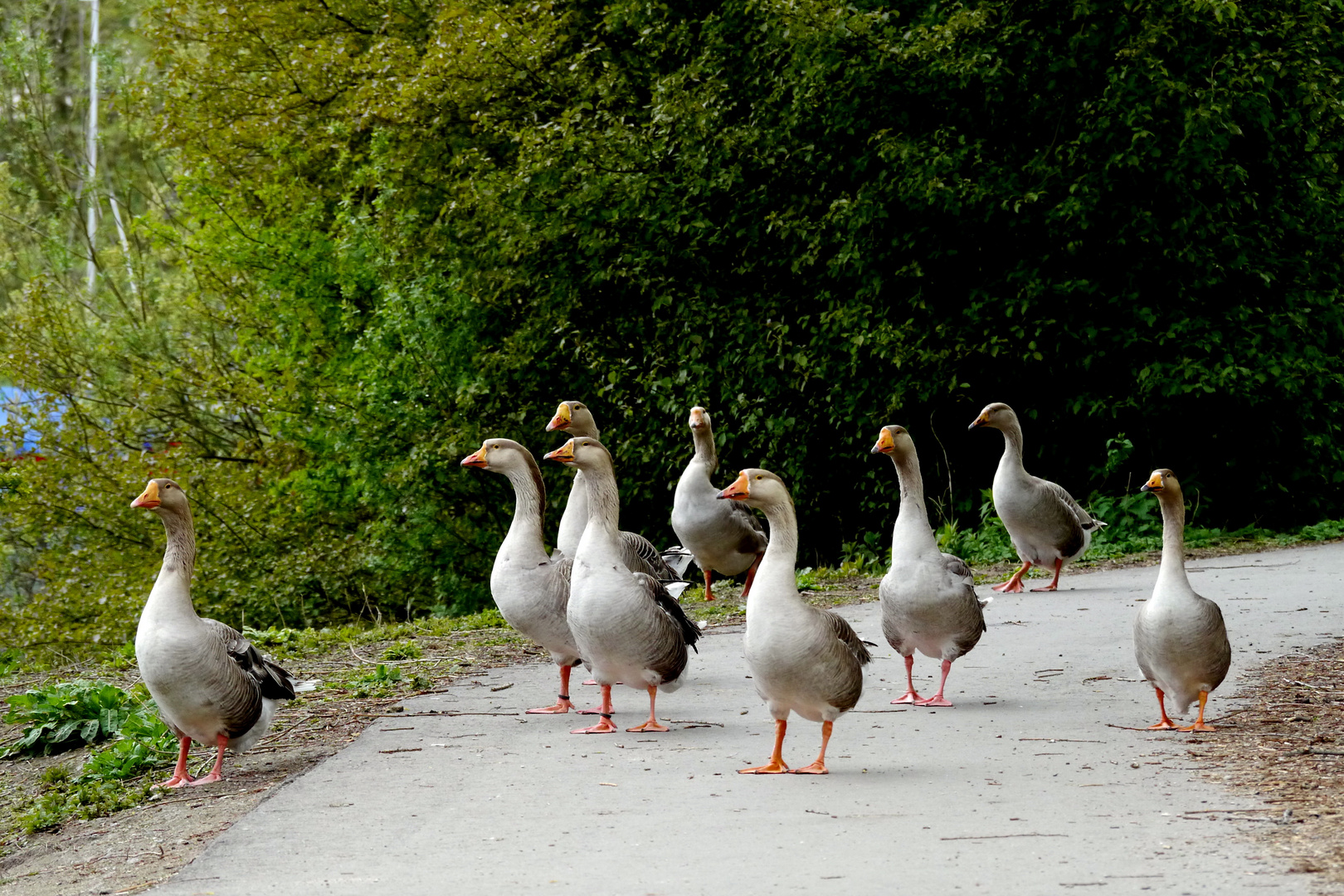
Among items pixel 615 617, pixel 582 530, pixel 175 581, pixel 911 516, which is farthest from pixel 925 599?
pixel 175 581

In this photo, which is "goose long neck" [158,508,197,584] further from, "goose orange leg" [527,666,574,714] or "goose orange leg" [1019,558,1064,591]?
"goose orange leg" [1019,558,1064,591]

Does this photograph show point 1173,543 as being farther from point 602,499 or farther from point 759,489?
point 602,499

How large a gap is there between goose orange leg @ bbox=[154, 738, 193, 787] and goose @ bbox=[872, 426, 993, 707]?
151 inches

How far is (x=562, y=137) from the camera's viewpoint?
18922 millimetres

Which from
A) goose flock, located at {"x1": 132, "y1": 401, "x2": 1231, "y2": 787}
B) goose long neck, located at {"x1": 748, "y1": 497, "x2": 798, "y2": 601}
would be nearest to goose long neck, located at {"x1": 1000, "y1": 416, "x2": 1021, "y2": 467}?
goose flock, located at {"x1": 132, "y1": 401, "x2": 1231, "y2": 787}

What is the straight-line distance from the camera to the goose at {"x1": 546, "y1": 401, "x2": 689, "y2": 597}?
32.0ft

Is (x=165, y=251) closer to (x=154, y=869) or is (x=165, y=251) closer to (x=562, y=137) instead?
(x=562, y=137)

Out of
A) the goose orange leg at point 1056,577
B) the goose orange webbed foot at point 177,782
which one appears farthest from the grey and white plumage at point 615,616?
the goose orange leg at point 1056,577

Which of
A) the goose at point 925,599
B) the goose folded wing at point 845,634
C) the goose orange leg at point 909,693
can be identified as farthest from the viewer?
the goose orange leg at point 909,693

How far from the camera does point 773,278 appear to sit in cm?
1889

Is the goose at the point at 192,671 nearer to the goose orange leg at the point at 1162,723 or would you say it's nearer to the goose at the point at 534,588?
the goose at the point at 534,588

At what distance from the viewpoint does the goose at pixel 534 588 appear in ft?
27.1

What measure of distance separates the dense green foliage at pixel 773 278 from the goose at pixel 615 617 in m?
9.72

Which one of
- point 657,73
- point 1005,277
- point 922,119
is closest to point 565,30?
point 657,73
